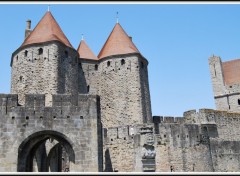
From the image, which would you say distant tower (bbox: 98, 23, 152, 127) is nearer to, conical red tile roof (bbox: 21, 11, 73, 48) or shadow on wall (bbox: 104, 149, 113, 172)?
conical red tile roof (bbox: 21, 11, 73, 48)

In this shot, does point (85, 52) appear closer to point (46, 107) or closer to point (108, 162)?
point (108, 162)

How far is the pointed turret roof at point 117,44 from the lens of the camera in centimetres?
3023

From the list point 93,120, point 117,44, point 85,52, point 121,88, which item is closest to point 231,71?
point 117,44

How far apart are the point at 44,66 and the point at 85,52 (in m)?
6.33

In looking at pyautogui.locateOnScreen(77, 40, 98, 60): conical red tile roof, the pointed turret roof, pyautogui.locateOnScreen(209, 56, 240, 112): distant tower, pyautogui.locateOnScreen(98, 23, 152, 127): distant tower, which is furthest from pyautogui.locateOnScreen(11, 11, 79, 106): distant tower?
pyautogui.locateOnScreen(209, 56, 240, 112): distant tower

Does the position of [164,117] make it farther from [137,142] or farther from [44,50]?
[44,50]

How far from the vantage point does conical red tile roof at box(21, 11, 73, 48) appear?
89.0 ft

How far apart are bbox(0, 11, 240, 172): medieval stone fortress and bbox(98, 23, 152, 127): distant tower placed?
8 cm

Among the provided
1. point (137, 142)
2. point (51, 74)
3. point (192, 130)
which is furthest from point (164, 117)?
point (51, 74)

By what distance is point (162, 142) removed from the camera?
21.8m

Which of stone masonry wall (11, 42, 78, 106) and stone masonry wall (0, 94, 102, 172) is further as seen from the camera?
stone masonry wall (11, 42, 78, 106)

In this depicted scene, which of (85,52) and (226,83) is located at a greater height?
(85,52)

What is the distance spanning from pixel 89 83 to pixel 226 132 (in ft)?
40.4

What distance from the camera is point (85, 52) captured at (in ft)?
104
